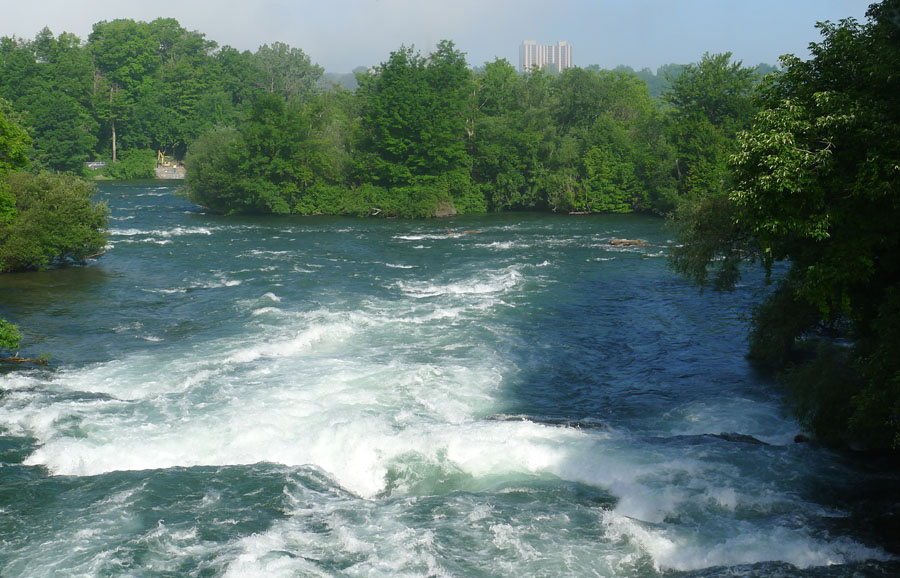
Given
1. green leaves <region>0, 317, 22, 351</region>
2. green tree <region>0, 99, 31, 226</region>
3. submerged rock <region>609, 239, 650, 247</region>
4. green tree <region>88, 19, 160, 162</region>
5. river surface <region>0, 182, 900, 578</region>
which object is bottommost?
river surface <region>0, 182, 900, 578</region>

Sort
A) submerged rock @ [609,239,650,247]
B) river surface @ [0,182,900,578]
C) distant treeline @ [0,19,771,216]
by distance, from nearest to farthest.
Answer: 1. river surface @ [0,182,900,578]
2. submerged rock @ [609,239,650,247]
3. distant treeline @ [0,19,771,216]

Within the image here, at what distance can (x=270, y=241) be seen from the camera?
47.5 m

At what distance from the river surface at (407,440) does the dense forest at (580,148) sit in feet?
7.32

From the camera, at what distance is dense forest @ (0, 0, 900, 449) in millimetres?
13102

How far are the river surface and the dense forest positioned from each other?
223cm

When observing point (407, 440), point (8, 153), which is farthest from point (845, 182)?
point (8, 153)

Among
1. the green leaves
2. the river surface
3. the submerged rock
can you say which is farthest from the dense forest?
the submerged rock

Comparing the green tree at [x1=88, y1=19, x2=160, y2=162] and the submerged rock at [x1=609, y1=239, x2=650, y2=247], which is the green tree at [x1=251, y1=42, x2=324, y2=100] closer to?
the green tree at [x1=88, y1=19, x2=160, y2=162]

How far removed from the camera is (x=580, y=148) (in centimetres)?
6500

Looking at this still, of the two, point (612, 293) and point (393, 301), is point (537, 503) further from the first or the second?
point (612, 293)

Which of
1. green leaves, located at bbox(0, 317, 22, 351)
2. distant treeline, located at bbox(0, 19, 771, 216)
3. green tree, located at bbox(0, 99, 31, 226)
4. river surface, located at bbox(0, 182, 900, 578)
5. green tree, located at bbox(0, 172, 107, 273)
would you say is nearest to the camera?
river surface, located at bbox(0, 182, 900, 578)

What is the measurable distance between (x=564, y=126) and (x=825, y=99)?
57.6 meters

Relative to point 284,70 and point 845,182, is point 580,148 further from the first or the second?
point 284,70

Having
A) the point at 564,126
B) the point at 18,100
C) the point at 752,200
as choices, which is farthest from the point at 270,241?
the point at 18,100
